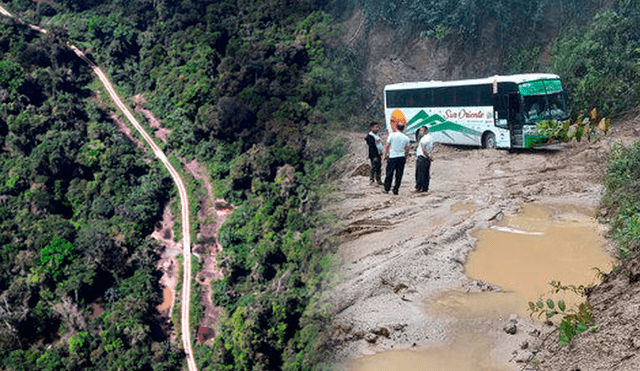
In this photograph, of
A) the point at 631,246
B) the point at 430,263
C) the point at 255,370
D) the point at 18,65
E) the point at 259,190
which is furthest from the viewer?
the point at 18,65

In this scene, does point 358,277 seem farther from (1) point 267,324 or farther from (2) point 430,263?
(1) point 267,324

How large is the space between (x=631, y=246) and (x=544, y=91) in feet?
40.2

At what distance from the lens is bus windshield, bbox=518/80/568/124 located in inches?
762

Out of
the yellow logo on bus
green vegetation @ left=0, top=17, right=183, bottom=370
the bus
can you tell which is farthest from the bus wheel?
green vegetation @ left=0, top=17, right=183, bottom=370

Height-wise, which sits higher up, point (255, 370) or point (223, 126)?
point (223, 126)

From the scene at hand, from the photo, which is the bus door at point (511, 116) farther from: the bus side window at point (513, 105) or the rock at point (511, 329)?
the rock at point (511, 329)

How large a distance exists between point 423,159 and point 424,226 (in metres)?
2.39

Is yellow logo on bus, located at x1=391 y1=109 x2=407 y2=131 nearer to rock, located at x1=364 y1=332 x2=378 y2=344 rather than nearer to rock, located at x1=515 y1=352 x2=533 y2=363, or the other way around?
rock, located at x1=364 y1=332 x2=378 y2=344

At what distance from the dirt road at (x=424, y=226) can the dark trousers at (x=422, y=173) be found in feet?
0.88

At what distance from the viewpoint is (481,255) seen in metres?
9.80

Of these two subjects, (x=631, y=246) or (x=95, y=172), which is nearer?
(x=631, y=246)

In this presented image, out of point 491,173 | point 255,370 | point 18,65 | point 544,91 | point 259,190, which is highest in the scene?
point 18,65

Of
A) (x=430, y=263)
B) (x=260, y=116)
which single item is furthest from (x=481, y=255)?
(x=260, y=116)

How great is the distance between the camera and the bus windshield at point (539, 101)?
63.5 ft
